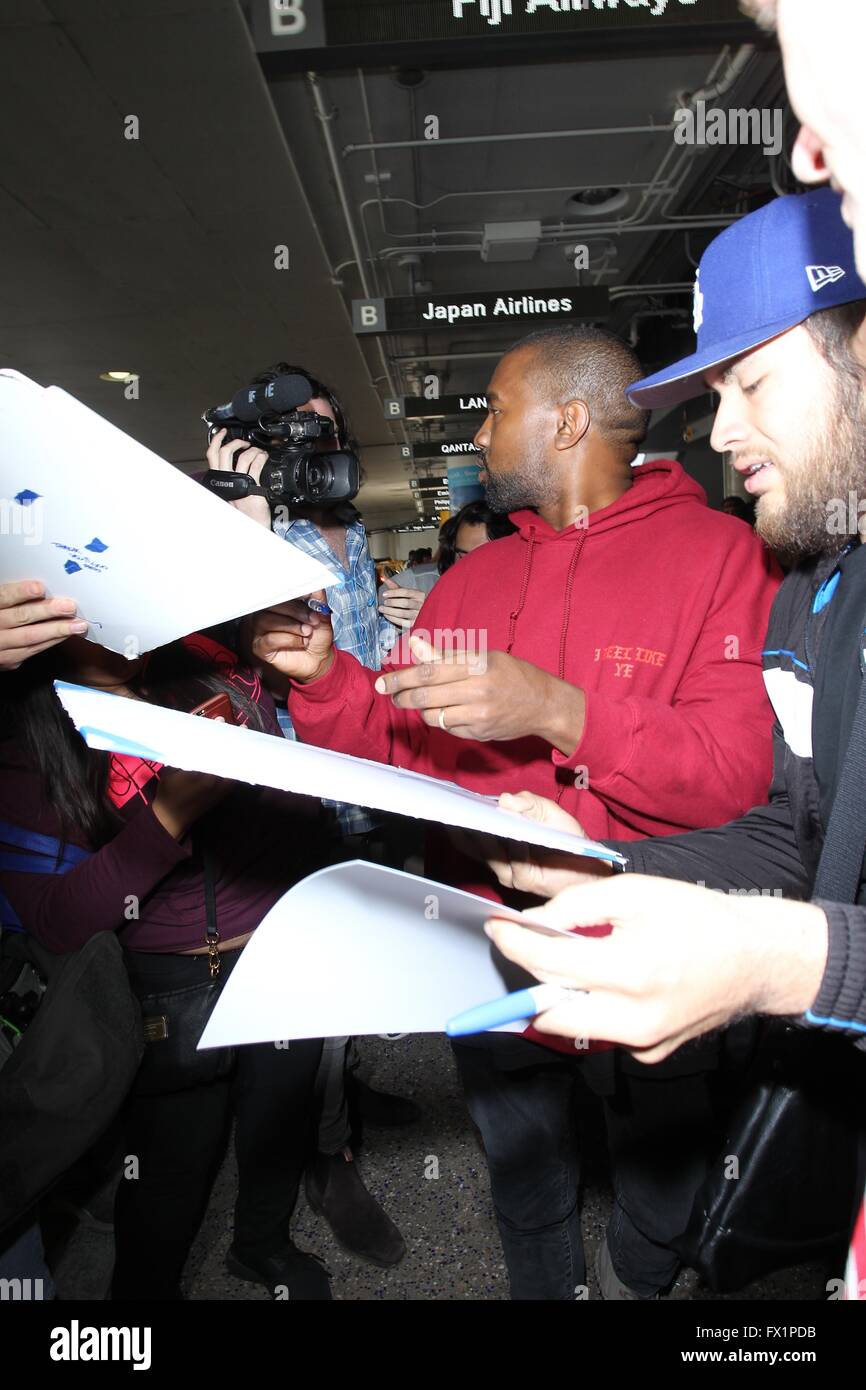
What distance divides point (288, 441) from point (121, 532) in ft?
2.30

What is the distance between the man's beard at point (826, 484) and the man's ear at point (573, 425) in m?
0.58

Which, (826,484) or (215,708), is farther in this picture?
(215,708)

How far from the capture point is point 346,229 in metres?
5.14

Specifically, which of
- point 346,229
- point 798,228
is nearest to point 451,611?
point 798,228

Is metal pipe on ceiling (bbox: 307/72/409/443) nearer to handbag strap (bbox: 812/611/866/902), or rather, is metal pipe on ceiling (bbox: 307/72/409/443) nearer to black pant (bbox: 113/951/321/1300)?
black pant (bbox: 113/951/321/1300)

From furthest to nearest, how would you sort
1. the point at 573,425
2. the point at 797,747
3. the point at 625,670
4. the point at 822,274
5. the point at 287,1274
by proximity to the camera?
the point at 287,1274, the point at 573,425, the point at 625,670, the point at 797,747, the point at 822,274

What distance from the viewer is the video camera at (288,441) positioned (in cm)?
137

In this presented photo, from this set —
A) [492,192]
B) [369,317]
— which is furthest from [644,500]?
[492,192]

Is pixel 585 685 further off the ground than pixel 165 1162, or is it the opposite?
pixel 585 685

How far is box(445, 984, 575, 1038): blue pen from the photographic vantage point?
0.51 metres

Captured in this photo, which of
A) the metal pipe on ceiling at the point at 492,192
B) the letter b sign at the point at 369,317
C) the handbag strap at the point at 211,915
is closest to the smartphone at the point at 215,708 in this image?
the handbag strap at the point at 211,915

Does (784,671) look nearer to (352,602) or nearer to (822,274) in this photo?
(822,274)

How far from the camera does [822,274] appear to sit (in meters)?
0.92

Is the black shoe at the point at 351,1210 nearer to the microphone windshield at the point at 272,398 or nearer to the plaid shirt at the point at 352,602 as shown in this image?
the plaid shirt at the point at 352,602
